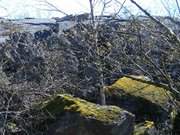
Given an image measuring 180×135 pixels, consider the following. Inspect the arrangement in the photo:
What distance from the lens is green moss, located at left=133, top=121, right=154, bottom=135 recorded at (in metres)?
11.0

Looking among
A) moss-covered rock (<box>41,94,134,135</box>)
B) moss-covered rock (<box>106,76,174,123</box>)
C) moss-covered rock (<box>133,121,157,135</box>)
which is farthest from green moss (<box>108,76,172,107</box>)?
moss-covered rock (<box>41,94,134,135</box>)

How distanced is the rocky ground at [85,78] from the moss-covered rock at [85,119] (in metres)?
0.02

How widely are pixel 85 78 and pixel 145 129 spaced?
2534 mm

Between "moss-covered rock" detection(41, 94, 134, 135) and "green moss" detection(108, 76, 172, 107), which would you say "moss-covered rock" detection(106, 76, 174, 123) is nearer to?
"green moss" detection(108, 76, 172, 107)

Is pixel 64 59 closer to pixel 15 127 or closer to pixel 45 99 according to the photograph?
pixel 45 99

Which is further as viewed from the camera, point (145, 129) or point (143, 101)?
point (143, 101)

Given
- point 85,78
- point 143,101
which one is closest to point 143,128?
point 143,101

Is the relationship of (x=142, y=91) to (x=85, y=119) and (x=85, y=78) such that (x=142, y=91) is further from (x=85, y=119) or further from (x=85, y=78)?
(x=85, y=119)

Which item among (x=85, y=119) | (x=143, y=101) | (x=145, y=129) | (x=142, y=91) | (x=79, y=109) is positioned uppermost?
(x=79, y=109)

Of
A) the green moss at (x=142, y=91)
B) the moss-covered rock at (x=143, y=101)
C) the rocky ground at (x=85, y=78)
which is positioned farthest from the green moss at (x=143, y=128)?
the green moss at (x=142, y=91)

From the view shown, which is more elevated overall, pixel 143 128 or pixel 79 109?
pixel 79 109

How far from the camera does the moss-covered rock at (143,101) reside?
12266 mm

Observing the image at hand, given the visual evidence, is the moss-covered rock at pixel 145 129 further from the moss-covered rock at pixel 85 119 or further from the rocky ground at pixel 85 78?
the moss-covered rock at pixel 85 119

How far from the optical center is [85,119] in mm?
9445
